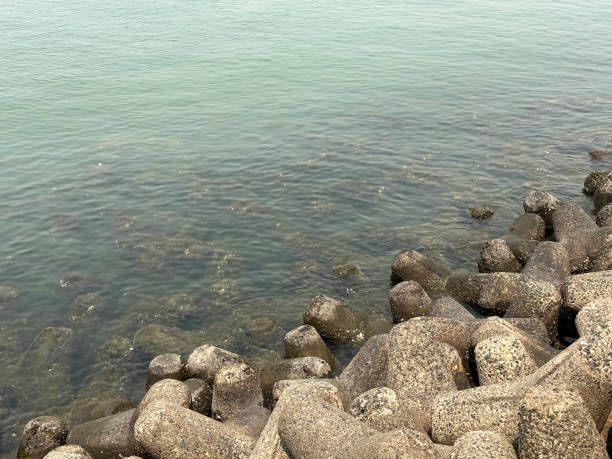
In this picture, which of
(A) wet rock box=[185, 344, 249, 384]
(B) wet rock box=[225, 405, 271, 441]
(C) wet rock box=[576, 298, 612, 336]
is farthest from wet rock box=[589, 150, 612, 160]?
(B) wet rock box=[225, 405, 271, 441]

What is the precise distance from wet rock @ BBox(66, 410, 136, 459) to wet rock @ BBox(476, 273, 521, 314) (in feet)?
31.2

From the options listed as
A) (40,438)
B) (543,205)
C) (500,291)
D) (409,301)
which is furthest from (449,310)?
(40,438)

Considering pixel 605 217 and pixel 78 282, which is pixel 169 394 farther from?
pixel 605 217

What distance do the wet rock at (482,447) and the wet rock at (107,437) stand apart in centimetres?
647

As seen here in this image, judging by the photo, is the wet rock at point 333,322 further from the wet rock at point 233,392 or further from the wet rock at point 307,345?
the wet rock at point 233,392

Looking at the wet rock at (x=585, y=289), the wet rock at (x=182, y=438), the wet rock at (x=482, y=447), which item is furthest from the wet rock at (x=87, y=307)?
the wet rock at (x=585, y=289)

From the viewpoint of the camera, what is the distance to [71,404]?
13625 millimetres

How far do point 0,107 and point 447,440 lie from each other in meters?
36.2

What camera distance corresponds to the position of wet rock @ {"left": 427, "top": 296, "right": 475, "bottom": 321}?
1363 cm

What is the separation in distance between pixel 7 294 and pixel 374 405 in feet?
46.2

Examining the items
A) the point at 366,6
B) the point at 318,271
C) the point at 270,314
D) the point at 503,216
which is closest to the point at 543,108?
the point at 503,216

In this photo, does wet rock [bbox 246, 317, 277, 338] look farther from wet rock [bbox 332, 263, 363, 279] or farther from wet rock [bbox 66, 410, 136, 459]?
wet rock [bbox 66, 410, 136, 459]

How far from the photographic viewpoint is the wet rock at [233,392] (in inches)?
444

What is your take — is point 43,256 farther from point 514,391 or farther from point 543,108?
point 543,108
